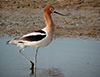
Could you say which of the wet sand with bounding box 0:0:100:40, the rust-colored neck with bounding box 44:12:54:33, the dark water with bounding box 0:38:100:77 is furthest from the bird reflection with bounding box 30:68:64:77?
the wet sand with bounding box 0:0:100:40

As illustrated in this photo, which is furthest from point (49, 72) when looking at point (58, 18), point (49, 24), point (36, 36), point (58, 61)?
point (58, 18)

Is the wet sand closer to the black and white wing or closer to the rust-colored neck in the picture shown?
the rust-colored neck

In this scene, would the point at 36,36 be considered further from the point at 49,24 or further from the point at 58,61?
the point at 58,61

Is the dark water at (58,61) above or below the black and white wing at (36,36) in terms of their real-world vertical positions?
below

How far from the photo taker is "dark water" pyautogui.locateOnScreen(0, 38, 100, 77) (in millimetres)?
5145

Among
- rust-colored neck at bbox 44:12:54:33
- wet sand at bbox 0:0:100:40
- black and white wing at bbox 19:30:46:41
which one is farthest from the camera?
wet sand at bbox 0:0:100:40

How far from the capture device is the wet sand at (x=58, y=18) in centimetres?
951

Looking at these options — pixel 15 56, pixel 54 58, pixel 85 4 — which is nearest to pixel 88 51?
pixel 54 58

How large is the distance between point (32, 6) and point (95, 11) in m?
3.31

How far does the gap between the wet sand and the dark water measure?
173 cm

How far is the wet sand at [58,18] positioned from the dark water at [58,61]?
173cm

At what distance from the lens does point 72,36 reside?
346 inches

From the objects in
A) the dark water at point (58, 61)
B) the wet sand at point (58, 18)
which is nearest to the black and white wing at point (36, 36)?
the dark water at point (58, 61)

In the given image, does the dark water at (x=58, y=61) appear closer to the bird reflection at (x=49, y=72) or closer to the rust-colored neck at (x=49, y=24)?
the bird reflection at (x=49, y=72)
